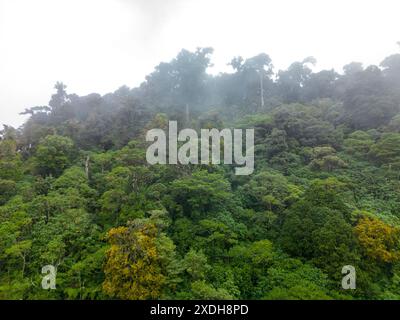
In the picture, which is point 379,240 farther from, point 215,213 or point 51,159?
point 51,159

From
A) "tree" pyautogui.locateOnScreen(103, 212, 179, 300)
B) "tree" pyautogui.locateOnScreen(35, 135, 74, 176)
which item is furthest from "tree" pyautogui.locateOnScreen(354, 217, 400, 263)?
"tree" pyautogui.locateOnScreen(35, 135, 74, 176)

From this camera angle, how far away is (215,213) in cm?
1434

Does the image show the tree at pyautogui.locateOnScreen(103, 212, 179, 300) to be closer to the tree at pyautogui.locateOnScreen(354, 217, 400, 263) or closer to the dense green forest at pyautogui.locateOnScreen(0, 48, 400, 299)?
the dense green forest at pyautogui.locateOnScreen(0, 48, 400, 299)

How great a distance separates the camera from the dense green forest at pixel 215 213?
10570mm

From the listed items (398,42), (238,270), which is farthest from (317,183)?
(398,42)

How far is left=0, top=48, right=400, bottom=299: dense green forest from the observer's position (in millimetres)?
10570

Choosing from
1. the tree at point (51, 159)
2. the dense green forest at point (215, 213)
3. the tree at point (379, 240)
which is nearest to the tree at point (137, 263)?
the dense green forest at point (215, 213)

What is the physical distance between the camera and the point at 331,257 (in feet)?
35.3

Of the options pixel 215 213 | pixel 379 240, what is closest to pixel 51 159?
pixel 215 213

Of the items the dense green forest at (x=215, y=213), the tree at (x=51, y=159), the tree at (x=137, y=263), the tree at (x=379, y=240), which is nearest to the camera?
the tree at (x=137, y=263)

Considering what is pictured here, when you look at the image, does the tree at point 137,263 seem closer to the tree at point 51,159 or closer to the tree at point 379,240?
the tree at point 379,240

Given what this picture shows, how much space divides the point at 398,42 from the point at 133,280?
3759 centimetres

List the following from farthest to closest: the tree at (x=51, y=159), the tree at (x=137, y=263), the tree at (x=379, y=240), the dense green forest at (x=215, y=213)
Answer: the tree at (x=51, y=159) → the tree at (x=379, y=240) → the dense green forest at (x=215, y=213) → the tree at (x=137, y=263)
